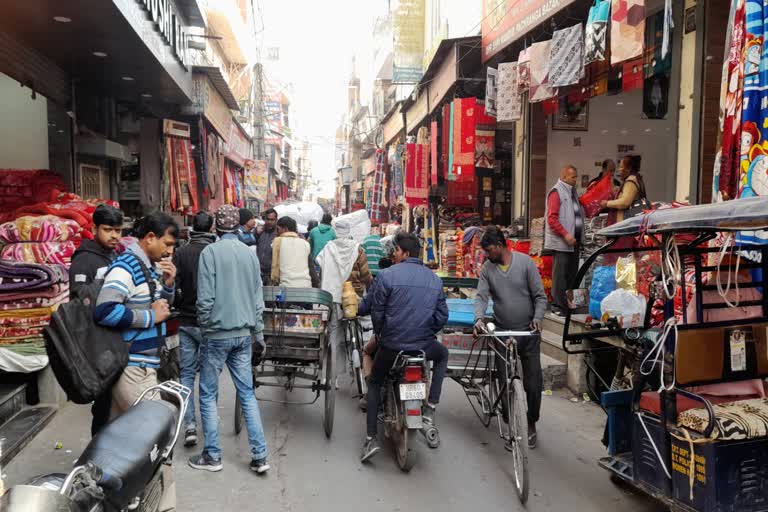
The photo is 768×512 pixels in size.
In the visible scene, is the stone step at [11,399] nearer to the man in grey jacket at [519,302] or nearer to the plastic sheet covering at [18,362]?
the plastic sheet covering at [18,362]

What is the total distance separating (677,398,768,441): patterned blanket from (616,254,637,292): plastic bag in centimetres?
284

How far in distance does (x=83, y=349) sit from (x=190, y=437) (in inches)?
82.9

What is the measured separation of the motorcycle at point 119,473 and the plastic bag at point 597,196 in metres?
7.59

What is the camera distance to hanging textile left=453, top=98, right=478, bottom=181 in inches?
456

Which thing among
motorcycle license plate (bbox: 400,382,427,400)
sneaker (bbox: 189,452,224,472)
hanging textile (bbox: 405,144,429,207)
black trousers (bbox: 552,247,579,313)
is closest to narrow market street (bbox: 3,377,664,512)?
sneaker (bbox: 189,452,224,472)

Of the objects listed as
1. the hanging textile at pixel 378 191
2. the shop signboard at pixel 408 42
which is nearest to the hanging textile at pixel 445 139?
the shop signboard at pixel 408 42

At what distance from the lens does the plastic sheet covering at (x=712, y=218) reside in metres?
2.89

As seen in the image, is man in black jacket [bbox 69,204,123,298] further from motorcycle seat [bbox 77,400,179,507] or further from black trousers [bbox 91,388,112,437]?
motorcycle seat [bbox 77,400,179,507]

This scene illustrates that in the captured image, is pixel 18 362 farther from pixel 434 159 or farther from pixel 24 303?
pixel 434 159

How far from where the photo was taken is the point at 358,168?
45469 millimetres

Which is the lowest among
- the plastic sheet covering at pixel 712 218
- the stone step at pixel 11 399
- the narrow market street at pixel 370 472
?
the narrow market street at pixel 370 472

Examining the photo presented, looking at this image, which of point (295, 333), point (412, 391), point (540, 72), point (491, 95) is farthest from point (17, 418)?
point (491, 95)

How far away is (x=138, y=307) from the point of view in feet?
11.9

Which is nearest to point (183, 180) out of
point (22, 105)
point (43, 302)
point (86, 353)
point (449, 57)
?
point (22, 105)
